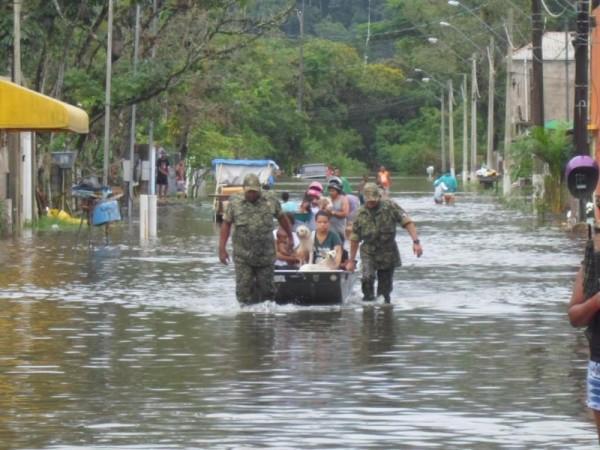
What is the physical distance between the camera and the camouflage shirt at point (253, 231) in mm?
20250

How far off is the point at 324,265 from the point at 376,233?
864mm

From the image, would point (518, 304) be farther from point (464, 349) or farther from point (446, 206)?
point (446, 206)

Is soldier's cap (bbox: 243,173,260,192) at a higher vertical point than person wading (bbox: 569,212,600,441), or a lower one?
higher

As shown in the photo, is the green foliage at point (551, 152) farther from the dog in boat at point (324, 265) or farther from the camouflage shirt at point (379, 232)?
the camouflage shirt at point (379, 232)

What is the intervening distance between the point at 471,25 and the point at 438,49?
28.9 ft

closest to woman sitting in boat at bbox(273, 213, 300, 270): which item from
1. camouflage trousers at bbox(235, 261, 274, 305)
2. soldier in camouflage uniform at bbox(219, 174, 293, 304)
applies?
camouflage trousers at bbox(235, 261, 274, 305)

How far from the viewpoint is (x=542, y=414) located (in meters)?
12.7

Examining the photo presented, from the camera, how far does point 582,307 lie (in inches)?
368

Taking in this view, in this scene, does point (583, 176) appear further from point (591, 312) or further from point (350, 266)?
point (591, 312)

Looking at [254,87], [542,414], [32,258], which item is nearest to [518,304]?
[542,414]

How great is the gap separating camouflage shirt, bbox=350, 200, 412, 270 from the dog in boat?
20.7 inches

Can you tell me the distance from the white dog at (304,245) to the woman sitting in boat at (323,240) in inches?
2.9

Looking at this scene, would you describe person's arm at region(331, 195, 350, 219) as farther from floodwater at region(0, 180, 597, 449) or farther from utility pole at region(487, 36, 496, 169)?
utility pole at region(487, 36, 496, 169)

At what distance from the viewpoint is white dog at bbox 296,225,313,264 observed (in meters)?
22.7
